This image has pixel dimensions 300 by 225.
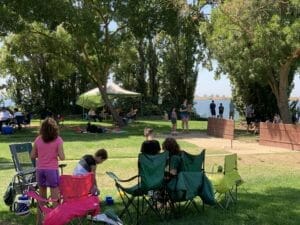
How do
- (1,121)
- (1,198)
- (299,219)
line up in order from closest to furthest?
(299,219)
(1,198)
(1,121)

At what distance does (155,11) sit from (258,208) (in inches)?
839

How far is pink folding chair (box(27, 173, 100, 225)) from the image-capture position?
6367mm

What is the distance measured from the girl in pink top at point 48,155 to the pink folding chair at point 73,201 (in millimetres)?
737

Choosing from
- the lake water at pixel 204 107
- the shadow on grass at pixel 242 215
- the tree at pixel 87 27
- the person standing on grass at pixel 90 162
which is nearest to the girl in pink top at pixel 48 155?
the person standing on grass at pixel 90 162

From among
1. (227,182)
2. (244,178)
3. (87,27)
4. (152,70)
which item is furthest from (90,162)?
(152,70)

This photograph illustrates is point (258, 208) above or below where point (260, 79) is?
below

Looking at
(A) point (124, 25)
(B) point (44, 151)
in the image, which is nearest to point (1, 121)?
(A) point (124, 25)

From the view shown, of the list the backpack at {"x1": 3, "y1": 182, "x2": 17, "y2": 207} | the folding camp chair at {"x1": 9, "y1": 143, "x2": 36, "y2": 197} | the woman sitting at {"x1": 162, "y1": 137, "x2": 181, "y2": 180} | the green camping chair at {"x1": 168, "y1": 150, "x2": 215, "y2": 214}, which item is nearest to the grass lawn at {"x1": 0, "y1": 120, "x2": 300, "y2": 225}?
the backpack at {"x1": 3, "y1": 182, "x2": 17, "y2": 207}

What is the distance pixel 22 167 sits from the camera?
909cm

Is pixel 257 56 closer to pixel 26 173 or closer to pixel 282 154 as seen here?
pixel 282 154

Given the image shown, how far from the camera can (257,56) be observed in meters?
22.5

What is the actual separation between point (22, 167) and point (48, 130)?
210 cm

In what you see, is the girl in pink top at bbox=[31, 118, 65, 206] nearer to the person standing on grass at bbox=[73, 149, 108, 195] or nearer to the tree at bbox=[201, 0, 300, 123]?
the person standing on grass at bbox=[73, 149, 108, 195]

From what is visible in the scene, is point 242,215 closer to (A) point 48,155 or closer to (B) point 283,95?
(A) point 48,155
